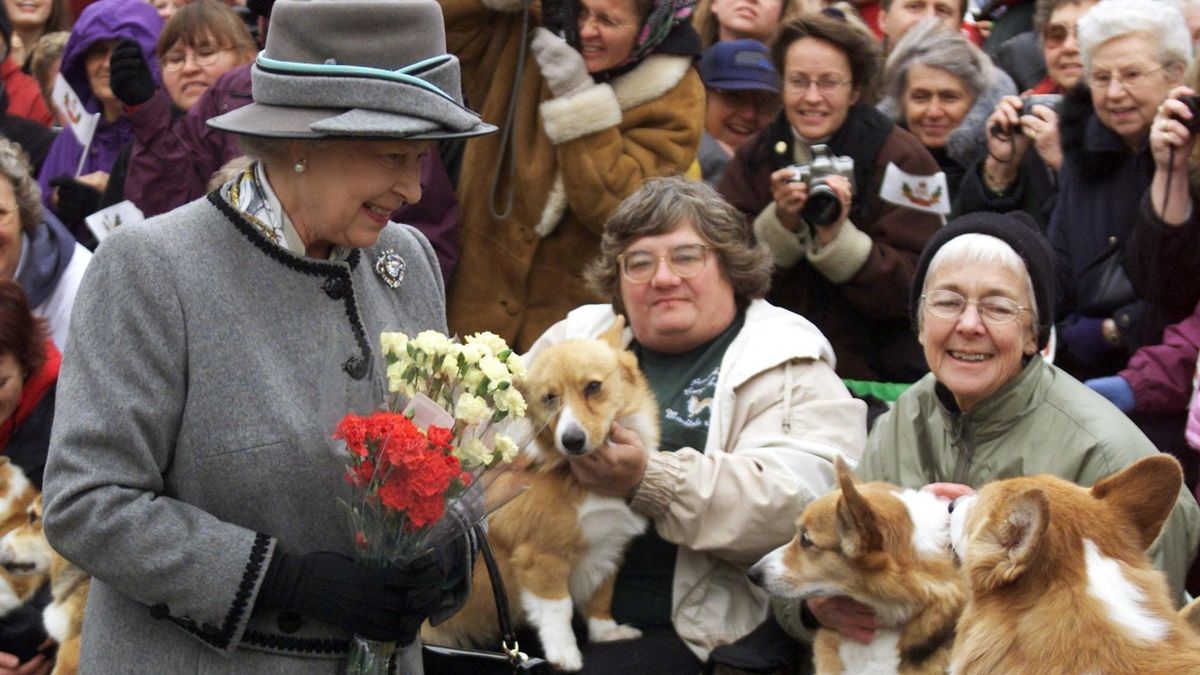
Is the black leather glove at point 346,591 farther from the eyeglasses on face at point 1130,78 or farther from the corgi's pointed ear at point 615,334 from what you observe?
the eyeglasses on face at point 1130,78

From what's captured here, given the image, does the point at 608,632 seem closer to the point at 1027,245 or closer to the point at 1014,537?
the point at 1027,245

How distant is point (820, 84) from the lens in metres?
5.57

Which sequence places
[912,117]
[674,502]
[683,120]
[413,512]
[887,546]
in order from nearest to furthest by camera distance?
[413,512]
[887,546]
[674,502]
[683,120]
[912,117]

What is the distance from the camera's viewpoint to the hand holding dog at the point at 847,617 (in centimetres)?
365

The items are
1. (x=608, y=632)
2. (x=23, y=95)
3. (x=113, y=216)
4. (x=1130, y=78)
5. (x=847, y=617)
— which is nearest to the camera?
(x=847, y=617)

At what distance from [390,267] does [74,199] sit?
3.97 metres

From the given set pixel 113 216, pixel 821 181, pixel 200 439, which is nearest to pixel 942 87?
pixel 821 181

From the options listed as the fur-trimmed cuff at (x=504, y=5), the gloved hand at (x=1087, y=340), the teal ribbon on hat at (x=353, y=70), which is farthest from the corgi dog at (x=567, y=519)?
the gloved hand at (x=1087, y=340)

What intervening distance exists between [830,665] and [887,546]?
0.37 m

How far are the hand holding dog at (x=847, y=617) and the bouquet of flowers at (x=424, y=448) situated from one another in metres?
1.04

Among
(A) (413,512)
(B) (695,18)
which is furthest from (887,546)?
(B) (695,18)

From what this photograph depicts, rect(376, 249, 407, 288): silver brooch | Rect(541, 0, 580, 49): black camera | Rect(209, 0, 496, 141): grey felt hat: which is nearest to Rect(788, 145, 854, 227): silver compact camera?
Rect(541, 0, 580, 49): black camera

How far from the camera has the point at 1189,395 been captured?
15.8 feet

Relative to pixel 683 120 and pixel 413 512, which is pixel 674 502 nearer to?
pixel 413 512
